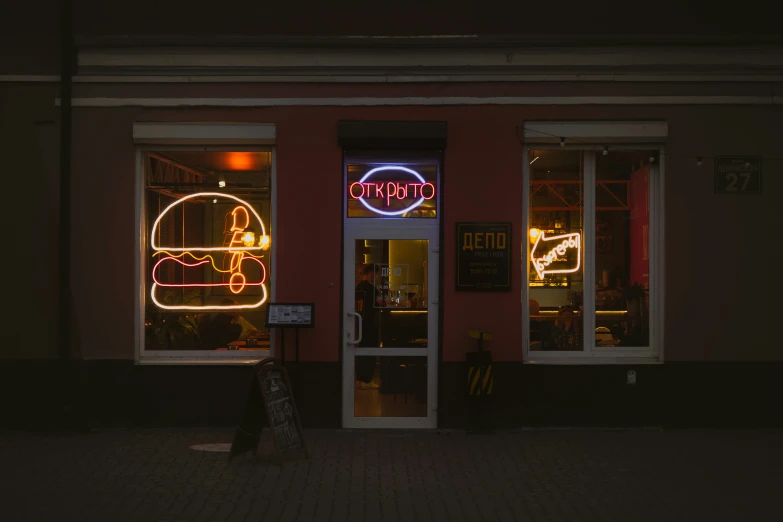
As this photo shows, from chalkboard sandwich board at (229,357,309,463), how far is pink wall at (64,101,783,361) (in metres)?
1.26

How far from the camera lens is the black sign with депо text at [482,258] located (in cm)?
911

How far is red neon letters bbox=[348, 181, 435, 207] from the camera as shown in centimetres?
928

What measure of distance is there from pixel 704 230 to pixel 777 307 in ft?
3.83

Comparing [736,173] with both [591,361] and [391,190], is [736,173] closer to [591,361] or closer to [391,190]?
[591,361]

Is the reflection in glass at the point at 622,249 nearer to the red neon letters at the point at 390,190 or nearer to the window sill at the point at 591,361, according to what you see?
the window sill at the point at 591,361

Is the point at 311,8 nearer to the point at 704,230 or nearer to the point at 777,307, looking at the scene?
the point at 704,230

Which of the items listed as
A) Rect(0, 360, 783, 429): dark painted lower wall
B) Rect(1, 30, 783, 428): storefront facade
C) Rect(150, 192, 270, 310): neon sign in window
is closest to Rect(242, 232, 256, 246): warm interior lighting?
Rect(150, 192, 270, 310): neon sign in window

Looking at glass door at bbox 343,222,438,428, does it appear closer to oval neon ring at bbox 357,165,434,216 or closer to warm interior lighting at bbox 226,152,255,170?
oval neon ring at bbox 357,165,434,216

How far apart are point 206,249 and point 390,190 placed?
2179 mm

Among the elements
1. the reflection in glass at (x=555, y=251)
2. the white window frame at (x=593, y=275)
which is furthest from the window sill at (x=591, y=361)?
the reflection in glass at (x=555, y=251)

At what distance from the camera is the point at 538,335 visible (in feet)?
30.8

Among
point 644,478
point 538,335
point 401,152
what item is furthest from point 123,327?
point 644,478

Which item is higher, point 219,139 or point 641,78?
point 641,78

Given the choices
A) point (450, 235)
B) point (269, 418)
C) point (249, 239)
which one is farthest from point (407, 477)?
point (249, 239)
